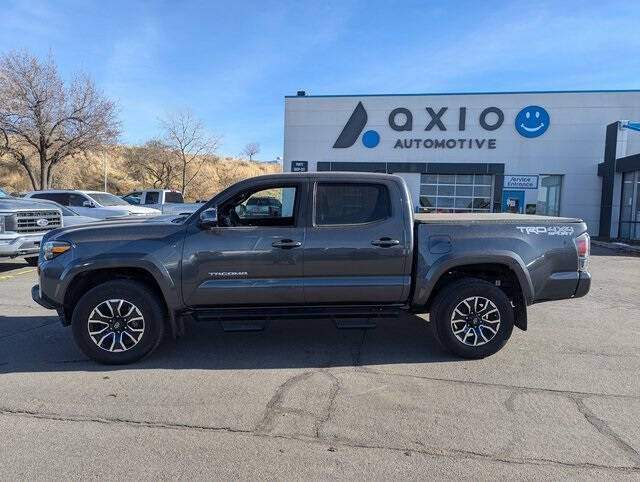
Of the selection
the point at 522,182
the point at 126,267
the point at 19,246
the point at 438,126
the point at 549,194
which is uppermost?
the point at 438,126

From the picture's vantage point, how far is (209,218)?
492 cm

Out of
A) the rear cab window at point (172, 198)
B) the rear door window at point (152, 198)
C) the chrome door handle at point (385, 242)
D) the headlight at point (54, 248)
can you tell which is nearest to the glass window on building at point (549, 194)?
the rear cab window at point (172, 198)

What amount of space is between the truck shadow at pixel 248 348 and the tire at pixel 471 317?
0.30m

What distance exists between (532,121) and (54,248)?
23157 mm

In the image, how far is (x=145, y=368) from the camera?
496 cm

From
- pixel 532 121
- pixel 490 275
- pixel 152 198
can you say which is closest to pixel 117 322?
pixel 490 275

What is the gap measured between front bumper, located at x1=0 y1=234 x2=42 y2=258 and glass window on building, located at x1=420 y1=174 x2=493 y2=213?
708 inches

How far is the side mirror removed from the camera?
4.93m

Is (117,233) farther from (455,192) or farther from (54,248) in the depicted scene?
(455,192)

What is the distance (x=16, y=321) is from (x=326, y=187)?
458 cm

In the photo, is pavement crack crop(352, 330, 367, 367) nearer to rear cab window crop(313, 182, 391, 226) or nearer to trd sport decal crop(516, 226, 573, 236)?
rear cab window crop(313, 182, 391, 226)

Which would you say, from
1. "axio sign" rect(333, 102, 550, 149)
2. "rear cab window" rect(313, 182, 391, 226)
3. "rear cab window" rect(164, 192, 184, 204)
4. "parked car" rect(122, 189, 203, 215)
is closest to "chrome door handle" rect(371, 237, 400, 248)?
"rear cab window" rect(313, 182, 391, 226)

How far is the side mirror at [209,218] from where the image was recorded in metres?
4.93

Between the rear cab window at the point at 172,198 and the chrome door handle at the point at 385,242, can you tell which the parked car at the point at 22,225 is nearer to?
the chrome door handle at the point at 385,242
